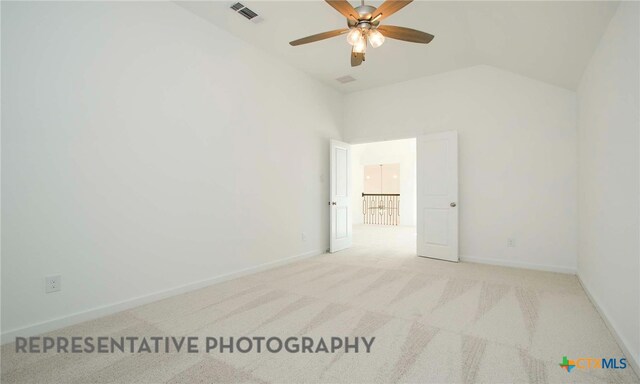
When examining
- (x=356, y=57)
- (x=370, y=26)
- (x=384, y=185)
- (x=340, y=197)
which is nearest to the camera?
(x=370, y=26)

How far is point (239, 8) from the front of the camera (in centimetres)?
304

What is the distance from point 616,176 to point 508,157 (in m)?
2.14

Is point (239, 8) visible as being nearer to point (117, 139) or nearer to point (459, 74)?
point (117, 139)

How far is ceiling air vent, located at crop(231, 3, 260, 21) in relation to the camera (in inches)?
118

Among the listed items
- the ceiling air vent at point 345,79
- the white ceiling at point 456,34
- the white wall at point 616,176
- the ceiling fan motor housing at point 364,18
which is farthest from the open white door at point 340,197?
the white wall at point 616,176

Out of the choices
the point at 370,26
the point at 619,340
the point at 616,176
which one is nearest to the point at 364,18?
the point at 370,26

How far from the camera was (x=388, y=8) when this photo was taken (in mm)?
2170

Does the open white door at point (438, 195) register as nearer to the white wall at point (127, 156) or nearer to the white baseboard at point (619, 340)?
the white baseboard at point (619, 340)

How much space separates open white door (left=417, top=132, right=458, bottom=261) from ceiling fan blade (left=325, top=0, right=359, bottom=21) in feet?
9.33

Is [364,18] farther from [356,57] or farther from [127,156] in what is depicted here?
[127,156]

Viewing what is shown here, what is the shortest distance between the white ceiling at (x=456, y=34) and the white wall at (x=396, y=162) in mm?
5717

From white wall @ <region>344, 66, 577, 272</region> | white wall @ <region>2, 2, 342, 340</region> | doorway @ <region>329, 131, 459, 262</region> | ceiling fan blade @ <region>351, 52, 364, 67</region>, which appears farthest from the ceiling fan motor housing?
white wall @ <region>344, 66, 577, 272</region>

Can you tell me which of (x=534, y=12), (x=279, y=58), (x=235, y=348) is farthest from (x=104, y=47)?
(x=534, y=12)

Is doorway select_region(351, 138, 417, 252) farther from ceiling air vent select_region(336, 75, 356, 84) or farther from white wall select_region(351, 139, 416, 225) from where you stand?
ceiling air vent select_region(336, 75, 356, 84)
